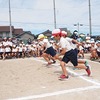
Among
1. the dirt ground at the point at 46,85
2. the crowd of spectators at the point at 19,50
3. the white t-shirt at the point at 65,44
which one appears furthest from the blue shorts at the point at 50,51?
the crowd of spectators at the point at 19,50

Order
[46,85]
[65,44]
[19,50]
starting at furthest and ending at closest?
1. [19,50]
2. [65,44]
3. [46,85]

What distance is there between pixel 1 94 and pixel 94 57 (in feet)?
28.6

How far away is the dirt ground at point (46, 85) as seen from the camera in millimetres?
6854

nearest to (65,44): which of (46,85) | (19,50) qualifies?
(46,85)

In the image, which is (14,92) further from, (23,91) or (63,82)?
(63,82)

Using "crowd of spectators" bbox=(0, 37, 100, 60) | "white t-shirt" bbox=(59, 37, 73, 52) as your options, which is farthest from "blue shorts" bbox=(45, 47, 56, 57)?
"crowd of spectators" bbox=(0, 37, 100, 60)

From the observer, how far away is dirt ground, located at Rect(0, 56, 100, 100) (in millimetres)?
6854

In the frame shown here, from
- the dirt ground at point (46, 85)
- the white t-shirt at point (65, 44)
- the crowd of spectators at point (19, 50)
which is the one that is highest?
the white t-shirt at point (65, 44)

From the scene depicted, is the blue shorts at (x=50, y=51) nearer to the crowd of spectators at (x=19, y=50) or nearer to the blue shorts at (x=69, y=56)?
the blue shorts at (x=69, y=56)

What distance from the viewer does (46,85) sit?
321 inches

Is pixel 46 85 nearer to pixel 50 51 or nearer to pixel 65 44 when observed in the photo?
A: pixel 65 44

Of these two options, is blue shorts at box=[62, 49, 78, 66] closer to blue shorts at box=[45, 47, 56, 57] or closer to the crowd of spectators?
blue shorts at box=[45, 47, 56, 57]

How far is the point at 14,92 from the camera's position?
7355 millimetres

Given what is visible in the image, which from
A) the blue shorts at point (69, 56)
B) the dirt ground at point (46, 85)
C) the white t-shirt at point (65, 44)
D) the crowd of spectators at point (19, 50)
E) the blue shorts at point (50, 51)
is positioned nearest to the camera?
the dirt ground at point (46, 85)
